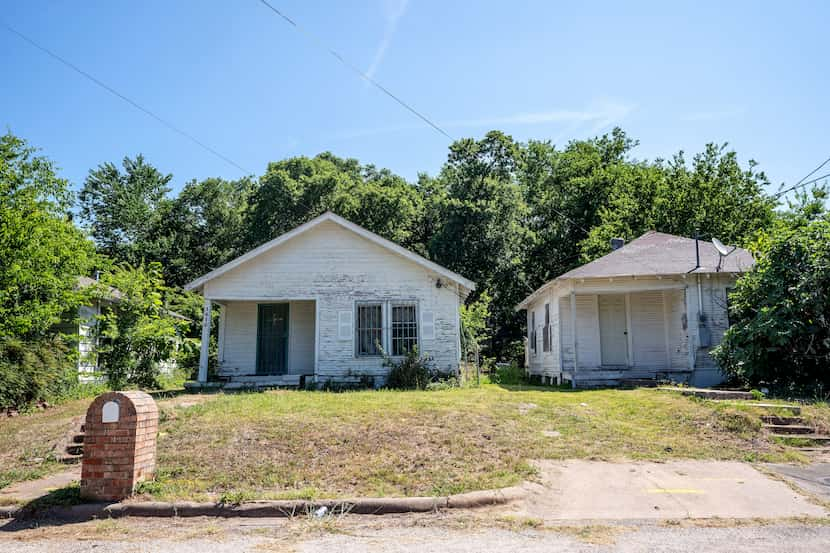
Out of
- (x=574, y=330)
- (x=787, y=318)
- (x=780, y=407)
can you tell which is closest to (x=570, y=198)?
(x=574, y=330)

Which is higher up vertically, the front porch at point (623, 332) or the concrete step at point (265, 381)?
the front porch at point (623, 332)

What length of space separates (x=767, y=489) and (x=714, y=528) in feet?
5.57

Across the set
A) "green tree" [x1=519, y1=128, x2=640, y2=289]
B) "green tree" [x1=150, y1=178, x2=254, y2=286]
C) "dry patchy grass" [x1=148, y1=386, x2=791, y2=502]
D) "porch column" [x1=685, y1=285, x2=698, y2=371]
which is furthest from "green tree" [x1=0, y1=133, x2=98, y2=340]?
"green tree" [x1=519, y1=128, x2=640, y2=289]

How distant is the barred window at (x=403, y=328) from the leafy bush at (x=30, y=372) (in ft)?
27.6

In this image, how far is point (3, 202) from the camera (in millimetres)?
14797

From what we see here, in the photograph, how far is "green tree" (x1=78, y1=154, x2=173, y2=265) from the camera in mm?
36938

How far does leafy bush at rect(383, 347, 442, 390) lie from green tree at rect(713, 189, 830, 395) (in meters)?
7.02

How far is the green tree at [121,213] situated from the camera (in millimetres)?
36938

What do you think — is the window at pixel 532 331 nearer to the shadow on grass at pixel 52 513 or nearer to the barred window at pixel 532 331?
the barred window at pixel 532 331

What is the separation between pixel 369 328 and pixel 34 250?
28.1 feet

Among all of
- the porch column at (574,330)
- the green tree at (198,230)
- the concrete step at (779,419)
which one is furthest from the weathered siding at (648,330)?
the green tree at (198,230)

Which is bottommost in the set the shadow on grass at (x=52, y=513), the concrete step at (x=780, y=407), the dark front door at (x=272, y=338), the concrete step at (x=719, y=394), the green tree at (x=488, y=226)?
the shadow on grass at (x=52, y=513)

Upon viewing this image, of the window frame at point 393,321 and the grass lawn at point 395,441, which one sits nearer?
the grass lawn at point 395,441

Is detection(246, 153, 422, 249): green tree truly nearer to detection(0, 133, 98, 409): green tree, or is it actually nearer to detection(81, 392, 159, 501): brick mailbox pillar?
detection(0, 133, 98, 409): green tree
